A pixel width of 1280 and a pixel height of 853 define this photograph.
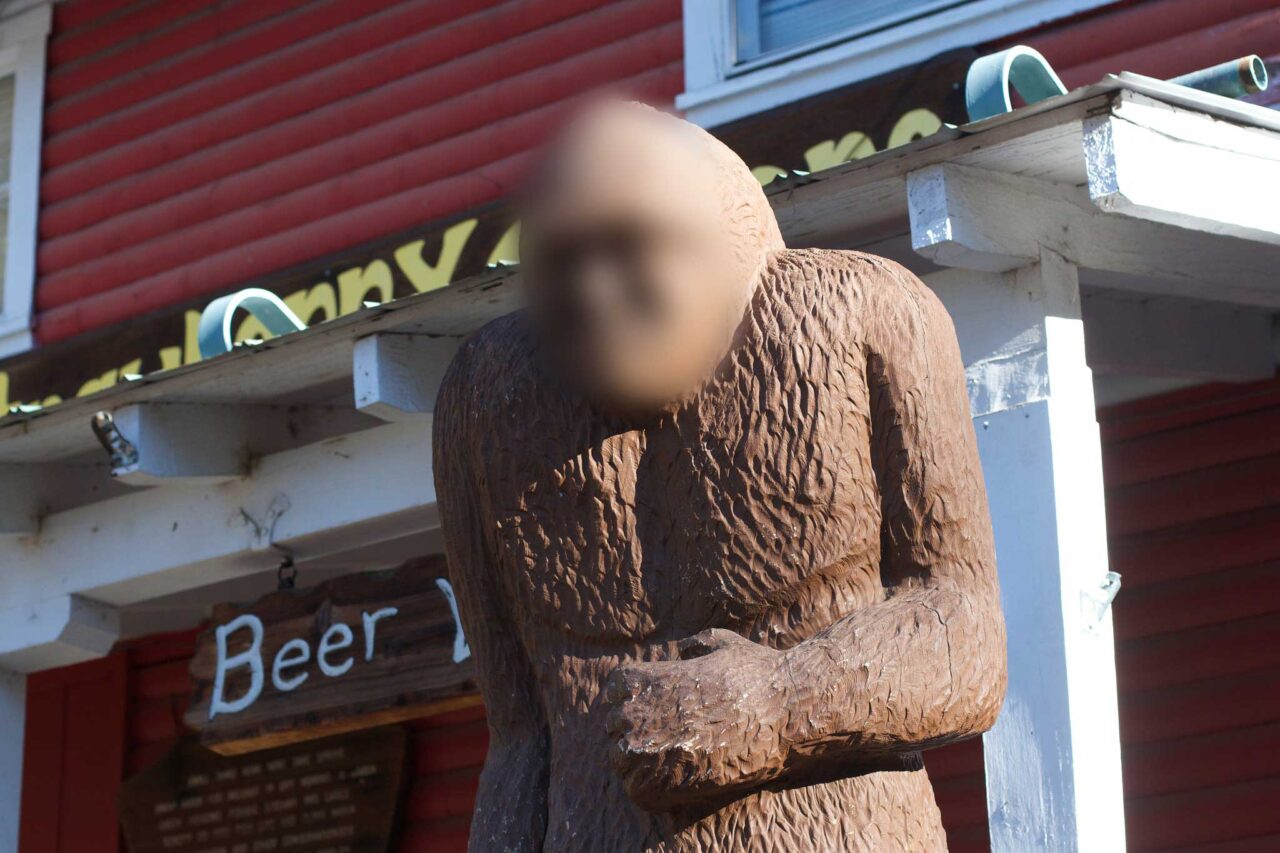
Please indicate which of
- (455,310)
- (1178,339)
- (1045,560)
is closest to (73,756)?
(455,310)

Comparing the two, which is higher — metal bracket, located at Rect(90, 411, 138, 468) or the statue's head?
metal bracket, located at Rect(90, 411, 138, 468)

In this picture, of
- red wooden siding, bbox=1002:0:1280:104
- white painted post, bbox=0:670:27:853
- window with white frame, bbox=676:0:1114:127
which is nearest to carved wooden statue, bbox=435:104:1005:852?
red wooden siding, bbox=1002:0:1280:104

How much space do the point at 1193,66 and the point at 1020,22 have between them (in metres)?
0.54

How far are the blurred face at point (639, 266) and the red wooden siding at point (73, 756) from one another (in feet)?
18.5

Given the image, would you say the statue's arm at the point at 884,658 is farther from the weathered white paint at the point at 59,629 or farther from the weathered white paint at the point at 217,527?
the weathered white paint at the point at 59,629

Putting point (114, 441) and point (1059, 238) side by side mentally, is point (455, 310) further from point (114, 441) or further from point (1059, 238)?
point (1059, 238)

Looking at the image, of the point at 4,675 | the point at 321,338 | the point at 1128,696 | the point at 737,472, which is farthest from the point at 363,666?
the point at 737,472

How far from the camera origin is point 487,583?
2455 mm

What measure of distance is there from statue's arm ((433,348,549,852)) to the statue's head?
0.21 metres

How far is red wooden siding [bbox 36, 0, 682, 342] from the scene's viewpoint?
6.76 m

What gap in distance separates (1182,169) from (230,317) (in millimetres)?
2262

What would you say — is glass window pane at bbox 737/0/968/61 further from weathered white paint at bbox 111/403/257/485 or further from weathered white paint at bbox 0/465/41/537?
weathered white paint at bbox 0/465/41/537

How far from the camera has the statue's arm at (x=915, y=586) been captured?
2.13 metres

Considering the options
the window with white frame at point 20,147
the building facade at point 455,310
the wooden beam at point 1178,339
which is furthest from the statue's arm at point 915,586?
the window with white frame at point 20,147
